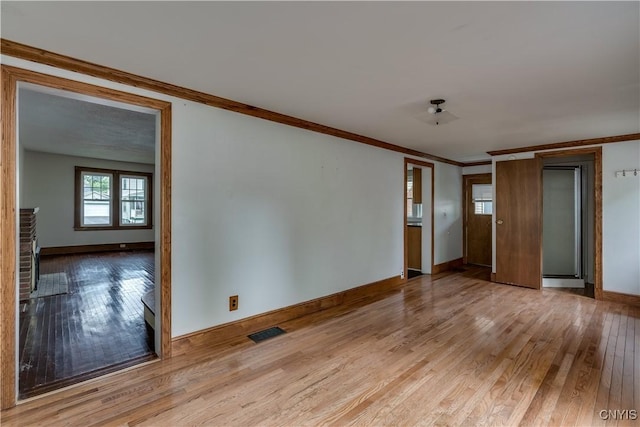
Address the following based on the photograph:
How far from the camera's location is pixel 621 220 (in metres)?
4.17

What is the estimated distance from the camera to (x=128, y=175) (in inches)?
334

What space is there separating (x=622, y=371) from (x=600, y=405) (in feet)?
2.21

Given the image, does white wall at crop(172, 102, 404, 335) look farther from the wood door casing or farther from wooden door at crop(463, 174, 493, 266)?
wooden door at crop(463, 174, 493, 266)

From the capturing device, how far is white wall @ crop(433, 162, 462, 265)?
5.91 m

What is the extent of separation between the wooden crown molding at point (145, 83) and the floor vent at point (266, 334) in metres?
2.19

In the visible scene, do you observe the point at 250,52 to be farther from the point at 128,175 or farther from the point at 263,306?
the point at 128,175

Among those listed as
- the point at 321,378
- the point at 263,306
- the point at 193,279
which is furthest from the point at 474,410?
the point at 193,279

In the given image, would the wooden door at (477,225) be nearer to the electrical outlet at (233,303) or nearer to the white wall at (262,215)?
the white wall at (262,215)

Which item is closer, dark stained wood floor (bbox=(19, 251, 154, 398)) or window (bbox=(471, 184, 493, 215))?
dark stained wood floor (bbox=(19, 251, 154, 398))

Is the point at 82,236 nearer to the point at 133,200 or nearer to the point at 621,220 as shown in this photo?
the point at 133,200

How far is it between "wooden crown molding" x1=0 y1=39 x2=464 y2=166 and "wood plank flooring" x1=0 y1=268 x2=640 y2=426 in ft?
7.21

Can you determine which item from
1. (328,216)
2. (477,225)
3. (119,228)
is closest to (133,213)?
(119,228)

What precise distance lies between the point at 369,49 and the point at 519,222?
4363mm

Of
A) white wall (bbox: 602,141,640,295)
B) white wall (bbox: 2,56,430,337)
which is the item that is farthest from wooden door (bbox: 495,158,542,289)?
white wall (bbox: 2,56,430,337)
